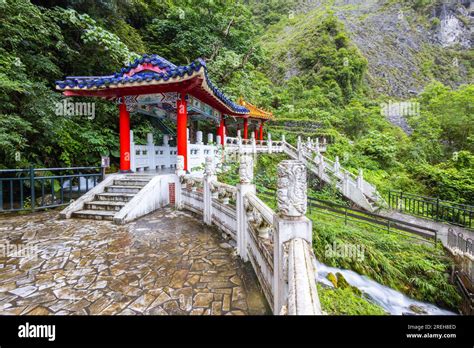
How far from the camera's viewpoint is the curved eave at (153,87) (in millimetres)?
6699

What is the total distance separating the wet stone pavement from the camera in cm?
255

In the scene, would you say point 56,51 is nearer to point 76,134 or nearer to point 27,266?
point 76,134

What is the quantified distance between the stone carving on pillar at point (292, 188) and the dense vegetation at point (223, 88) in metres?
5.78

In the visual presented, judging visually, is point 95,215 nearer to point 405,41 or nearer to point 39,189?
point 39,189

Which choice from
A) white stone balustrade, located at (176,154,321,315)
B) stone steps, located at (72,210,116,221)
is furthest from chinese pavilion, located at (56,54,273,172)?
white stone balustrade, located at (176,154,321,315)

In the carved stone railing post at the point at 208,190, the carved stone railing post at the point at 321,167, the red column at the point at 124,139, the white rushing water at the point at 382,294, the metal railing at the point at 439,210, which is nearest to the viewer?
the carved stone railing post at the point at 208,190

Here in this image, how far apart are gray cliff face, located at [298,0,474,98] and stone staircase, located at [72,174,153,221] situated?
45.8m

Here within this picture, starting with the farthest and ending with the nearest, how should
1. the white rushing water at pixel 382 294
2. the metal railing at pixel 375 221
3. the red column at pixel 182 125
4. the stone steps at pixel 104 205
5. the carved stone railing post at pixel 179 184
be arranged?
the metal railing at pixel 375 221 → the red column at pixel 182 125 → the carved stone railing post at pixel 179 184 → the stone steps at pixel 104 205 → the white rushing water at pixel 382 294

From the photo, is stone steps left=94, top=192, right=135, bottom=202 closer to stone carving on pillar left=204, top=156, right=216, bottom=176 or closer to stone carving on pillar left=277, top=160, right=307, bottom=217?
stone carving on pillar left=204, top=156, right=216, bottom=176

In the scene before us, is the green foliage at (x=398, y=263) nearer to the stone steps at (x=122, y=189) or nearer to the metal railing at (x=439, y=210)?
the metal railing at (x=439, y=210)

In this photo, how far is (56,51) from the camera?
30.1 ft

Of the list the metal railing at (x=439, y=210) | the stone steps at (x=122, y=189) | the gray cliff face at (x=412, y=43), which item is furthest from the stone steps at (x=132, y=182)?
the gray cliff face at (x=412, y=43)
